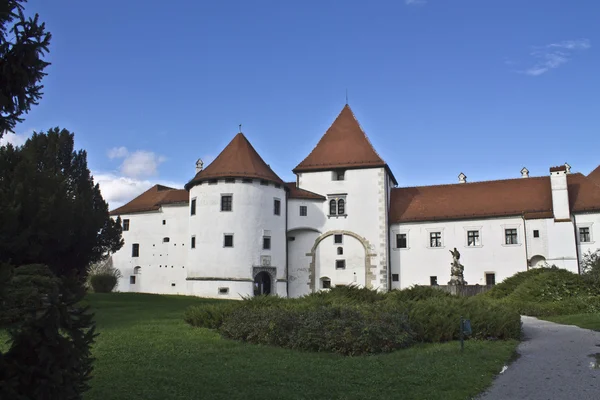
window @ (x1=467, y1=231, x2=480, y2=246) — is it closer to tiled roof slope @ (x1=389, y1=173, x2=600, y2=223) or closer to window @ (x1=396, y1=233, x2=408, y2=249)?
tiled roof slope @ (x1=389, y1=173, x2=600, y2=223)

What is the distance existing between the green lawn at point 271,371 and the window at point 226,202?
21677mm

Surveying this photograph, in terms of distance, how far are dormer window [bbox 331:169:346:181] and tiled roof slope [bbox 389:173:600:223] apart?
4.32 metres

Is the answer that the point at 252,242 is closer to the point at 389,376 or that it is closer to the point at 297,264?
the point at 297,264

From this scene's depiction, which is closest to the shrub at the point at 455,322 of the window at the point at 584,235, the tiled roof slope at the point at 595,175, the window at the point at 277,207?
the window at the point at 277,207

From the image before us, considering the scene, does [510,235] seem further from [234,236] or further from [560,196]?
[234,236]

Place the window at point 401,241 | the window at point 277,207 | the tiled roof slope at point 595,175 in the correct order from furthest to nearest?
the tiled roof slope at point 595,175, the window at point 401,241, the window at point 277,207

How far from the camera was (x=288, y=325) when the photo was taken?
14102 mm

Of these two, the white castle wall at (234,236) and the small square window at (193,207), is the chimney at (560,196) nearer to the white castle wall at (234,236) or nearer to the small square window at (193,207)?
the white castle wall at (234,236)

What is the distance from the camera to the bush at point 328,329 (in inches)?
→ 501

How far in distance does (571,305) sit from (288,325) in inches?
585

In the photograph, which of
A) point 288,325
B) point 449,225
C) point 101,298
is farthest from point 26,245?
point 449,225

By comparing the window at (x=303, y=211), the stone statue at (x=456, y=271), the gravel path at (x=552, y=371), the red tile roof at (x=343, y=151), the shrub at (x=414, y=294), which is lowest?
the gravel path at (x=552, y=371)

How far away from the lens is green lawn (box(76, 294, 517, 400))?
841 cm

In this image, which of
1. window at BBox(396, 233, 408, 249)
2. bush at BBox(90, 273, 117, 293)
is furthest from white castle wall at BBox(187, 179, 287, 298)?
window at BBox(396, 233, 408, 249)
